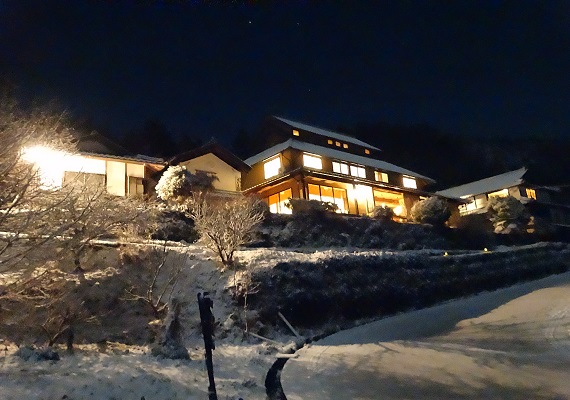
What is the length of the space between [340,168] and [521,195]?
22175 millimetres

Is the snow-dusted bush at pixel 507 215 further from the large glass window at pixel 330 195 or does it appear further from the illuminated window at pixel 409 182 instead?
the large glass window at pixel 330 195

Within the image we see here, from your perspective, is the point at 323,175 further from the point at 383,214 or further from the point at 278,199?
the point at 383,214

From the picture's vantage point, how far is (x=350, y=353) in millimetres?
11867

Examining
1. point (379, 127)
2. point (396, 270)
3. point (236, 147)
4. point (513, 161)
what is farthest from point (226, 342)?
point (513, 161)

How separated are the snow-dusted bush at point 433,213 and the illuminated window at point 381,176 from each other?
26.2 feet

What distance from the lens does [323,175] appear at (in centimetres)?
3027

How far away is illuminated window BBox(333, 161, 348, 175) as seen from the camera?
34.1 meters

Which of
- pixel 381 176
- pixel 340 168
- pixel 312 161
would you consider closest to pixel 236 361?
pixel 312 161

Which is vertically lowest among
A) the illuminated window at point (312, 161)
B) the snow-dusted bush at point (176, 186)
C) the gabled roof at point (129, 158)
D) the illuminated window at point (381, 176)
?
the snow-dusted bush at point (176, 186)

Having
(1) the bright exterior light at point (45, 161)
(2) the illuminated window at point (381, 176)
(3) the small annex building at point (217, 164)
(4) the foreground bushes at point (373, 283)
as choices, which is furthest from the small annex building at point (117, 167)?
(2) the illuminated window at point (381, 176)

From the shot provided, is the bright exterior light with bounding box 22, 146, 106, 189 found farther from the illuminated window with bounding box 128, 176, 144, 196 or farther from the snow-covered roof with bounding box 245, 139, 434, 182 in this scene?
the snow-covered roof with bounding box 245, 139, 434, 182

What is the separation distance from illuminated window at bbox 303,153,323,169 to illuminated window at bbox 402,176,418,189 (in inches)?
387

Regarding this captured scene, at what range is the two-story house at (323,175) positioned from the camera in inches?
1209

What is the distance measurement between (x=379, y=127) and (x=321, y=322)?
55908 mm
